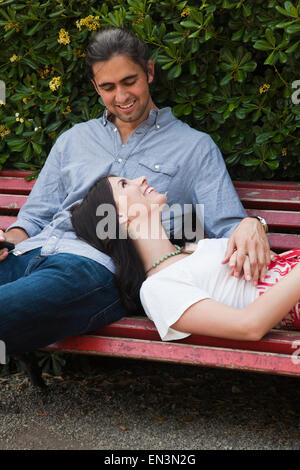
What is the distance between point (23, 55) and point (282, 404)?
2.48 metres

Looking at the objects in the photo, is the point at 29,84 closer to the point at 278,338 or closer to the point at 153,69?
the point at 153,69

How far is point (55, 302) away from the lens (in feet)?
8.27

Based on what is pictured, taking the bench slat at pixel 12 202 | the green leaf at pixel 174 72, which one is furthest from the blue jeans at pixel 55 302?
the green leaf at pixel 174 72

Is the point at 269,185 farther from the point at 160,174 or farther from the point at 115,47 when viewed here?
the point at 115,47

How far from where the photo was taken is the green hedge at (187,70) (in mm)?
3330

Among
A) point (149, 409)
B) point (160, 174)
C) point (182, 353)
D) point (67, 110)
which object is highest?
point (67, 110)

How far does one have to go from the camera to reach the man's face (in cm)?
314

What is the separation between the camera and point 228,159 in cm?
357

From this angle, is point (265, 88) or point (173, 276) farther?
point (265, 88)

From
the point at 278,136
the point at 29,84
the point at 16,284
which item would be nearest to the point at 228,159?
the point at 278,136

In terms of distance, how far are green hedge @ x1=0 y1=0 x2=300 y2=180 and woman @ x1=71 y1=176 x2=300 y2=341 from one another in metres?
0.89

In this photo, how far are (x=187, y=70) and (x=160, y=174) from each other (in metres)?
0.75

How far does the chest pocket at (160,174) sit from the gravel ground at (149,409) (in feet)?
3.55

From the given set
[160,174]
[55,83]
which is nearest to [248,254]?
[160,174]
